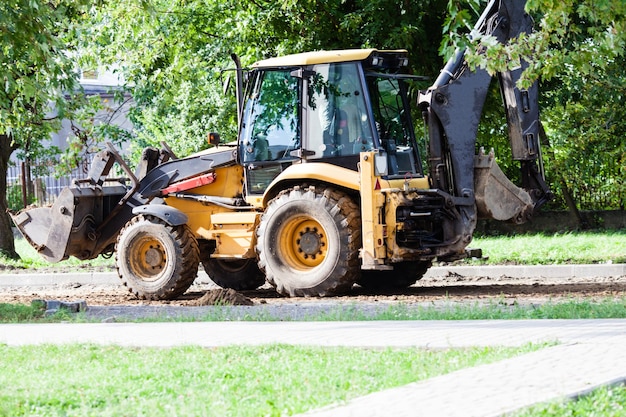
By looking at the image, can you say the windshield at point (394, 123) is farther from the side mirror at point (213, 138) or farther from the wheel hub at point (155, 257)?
the wheel hub at point (155, 257)

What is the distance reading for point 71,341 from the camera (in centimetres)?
991

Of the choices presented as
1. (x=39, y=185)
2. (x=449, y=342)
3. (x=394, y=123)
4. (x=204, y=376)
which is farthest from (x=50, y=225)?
(x=39, y=185)

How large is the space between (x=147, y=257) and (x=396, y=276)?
11.7ft

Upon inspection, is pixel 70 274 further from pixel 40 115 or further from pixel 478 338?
pixel 478 338

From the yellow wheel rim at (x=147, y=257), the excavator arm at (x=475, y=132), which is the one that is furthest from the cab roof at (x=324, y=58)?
the yellow wheel rim at (x=147, y=257)

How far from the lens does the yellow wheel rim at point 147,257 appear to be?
1587 centimetres

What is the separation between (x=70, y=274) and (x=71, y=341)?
1016cm

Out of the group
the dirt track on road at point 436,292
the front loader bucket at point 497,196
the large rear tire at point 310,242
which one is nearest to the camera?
the dirt track on road at point 436,292

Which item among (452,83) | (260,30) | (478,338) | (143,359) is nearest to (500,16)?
(452,83)

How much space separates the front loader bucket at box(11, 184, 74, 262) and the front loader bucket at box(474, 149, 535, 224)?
19.2 feet

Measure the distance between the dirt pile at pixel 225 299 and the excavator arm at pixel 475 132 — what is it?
3.27m

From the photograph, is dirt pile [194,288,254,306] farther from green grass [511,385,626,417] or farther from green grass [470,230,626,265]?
green grass [511,385,626,417]

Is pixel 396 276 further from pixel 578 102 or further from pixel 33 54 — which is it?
pixel 578 102

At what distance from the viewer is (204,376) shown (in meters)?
7.72
